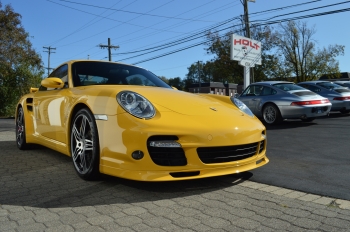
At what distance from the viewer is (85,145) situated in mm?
3285

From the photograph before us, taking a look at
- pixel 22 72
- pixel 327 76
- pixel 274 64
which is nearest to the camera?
pixel 22 72

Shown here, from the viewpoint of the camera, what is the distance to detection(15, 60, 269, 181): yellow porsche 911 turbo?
276cm

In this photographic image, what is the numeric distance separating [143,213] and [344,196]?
1.74 metres

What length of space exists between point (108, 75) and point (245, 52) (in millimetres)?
17422

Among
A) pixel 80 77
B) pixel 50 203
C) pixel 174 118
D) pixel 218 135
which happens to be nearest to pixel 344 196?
pixel 218 135

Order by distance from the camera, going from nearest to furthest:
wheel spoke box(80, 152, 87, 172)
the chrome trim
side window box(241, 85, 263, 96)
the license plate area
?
the chrome trim, wheel spoke box(80, 152, 87, 172), the license plate area, side window box(241, 85, 263, 96)

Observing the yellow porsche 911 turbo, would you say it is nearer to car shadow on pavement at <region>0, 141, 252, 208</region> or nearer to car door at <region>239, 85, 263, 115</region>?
car shadow on pavement at <region>0, 141, 252, 208</region>

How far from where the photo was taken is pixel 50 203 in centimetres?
269

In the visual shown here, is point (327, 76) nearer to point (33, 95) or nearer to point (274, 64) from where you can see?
point (274, 64)

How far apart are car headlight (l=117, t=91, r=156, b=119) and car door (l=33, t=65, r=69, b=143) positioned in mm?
1021

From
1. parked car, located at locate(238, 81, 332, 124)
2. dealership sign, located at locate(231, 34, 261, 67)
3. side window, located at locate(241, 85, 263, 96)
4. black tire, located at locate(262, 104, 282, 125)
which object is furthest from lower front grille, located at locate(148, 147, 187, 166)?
dealership sign, located at locate(231, 34, 261, 67)

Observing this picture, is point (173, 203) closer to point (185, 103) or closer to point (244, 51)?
point (185, 103)

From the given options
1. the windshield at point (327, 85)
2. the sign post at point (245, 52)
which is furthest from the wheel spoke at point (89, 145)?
the sign post at point (245, 52)

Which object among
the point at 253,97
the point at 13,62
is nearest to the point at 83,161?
the point at 253,97
